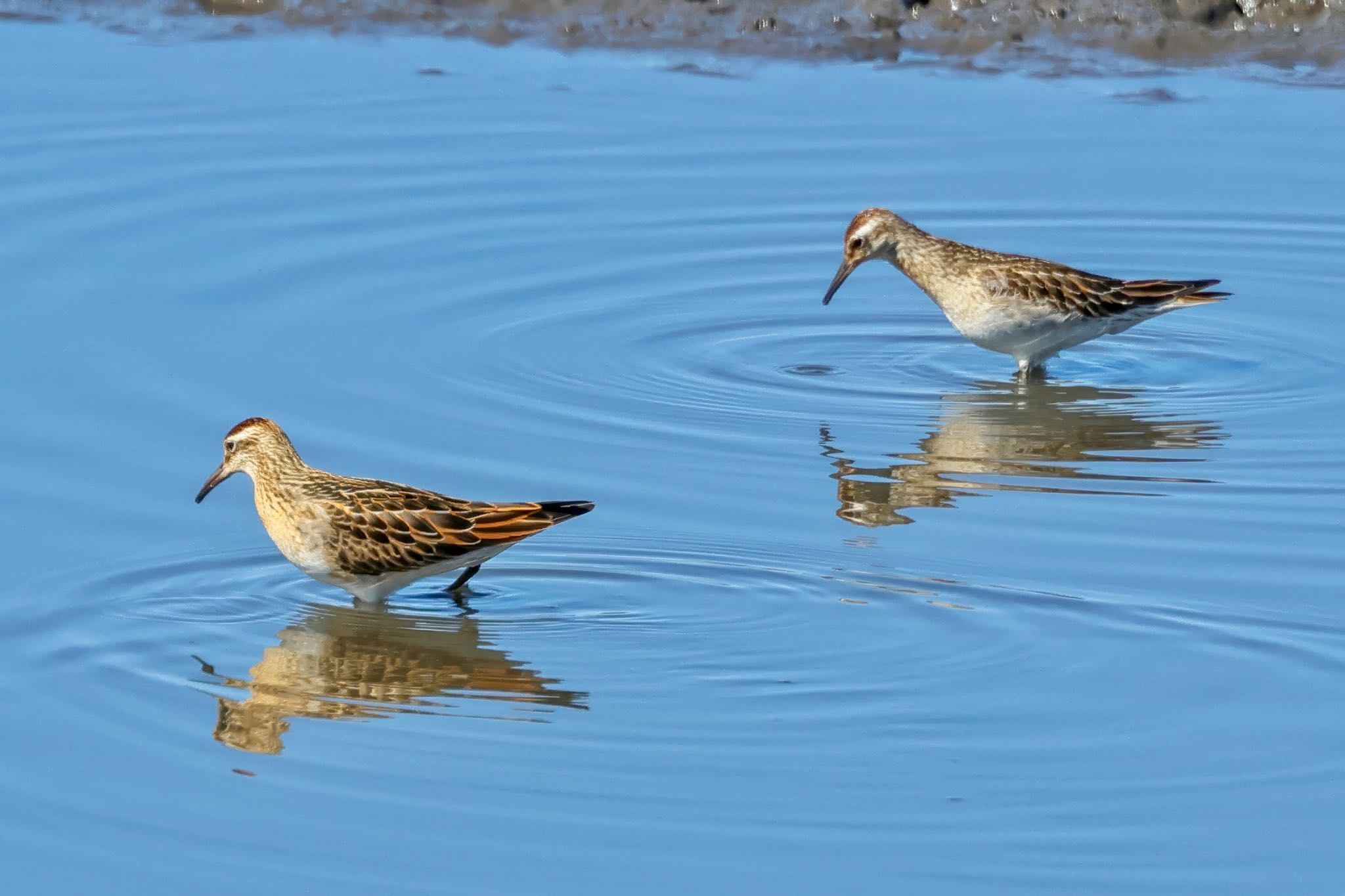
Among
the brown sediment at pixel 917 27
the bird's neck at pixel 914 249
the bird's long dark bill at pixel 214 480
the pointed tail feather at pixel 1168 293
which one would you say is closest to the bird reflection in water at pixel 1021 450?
the pointed tail feather at pixel 1168 293

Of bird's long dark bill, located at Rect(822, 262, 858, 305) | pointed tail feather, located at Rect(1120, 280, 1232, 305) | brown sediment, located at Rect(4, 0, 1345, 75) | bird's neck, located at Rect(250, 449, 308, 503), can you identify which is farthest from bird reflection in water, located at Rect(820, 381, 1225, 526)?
brown sediment, located at Rect(4, 0, 1345, 75)

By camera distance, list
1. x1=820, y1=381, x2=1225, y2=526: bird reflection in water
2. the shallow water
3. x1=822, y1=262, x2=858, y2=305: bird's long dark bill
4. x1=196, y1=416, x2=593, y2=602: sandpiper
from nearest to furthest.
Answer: the shallow water → x1=196, y1=416, x2=593, y2=602: sandpiper → x1=820, y1=381, x2=1225, y2=526: bird reflection in water → x1=822, y1=262, x2=858, y2=305: bird's long dark bill

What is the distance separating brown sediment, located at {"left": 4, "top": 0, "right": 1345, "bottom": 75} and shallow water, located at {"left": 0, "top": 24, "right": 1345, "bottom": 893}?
52 cm

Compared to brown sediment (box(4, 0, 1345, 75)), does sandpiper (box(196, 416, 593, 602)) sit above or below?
below

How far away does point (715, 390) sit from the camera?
13289 millimetres

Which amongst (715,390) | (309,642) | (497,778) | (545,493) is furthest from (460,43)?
(497,778)

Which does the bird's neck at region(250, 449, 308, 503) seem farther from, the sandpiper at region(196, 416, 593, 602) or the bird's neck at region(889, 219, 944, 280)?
the bird's neck at region(889, 219, 944, 280)

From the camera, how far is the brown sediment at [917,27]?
782 inches

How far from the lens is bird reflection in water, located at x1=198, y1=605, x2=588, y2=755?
8.95 m

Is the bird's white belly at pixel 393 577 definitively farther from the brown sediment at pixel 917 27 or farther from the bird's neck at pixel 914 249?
the brown sediment at pixel 917 27

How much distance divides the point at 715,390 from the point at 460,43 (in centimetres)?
839

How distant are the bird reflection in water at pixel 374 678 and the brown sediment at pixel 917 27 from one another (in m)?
11.1

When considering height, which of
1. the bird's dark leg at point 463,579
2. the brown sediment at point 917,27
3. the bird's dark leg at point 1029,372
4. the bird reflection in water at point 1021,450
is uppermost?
the brown sediment at point 917,27

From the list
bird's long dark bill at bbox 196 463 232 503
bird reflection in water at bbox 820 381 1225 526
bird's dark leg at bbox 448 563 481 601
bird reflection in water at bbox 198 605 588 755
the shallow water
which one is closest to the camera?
the shallow water
